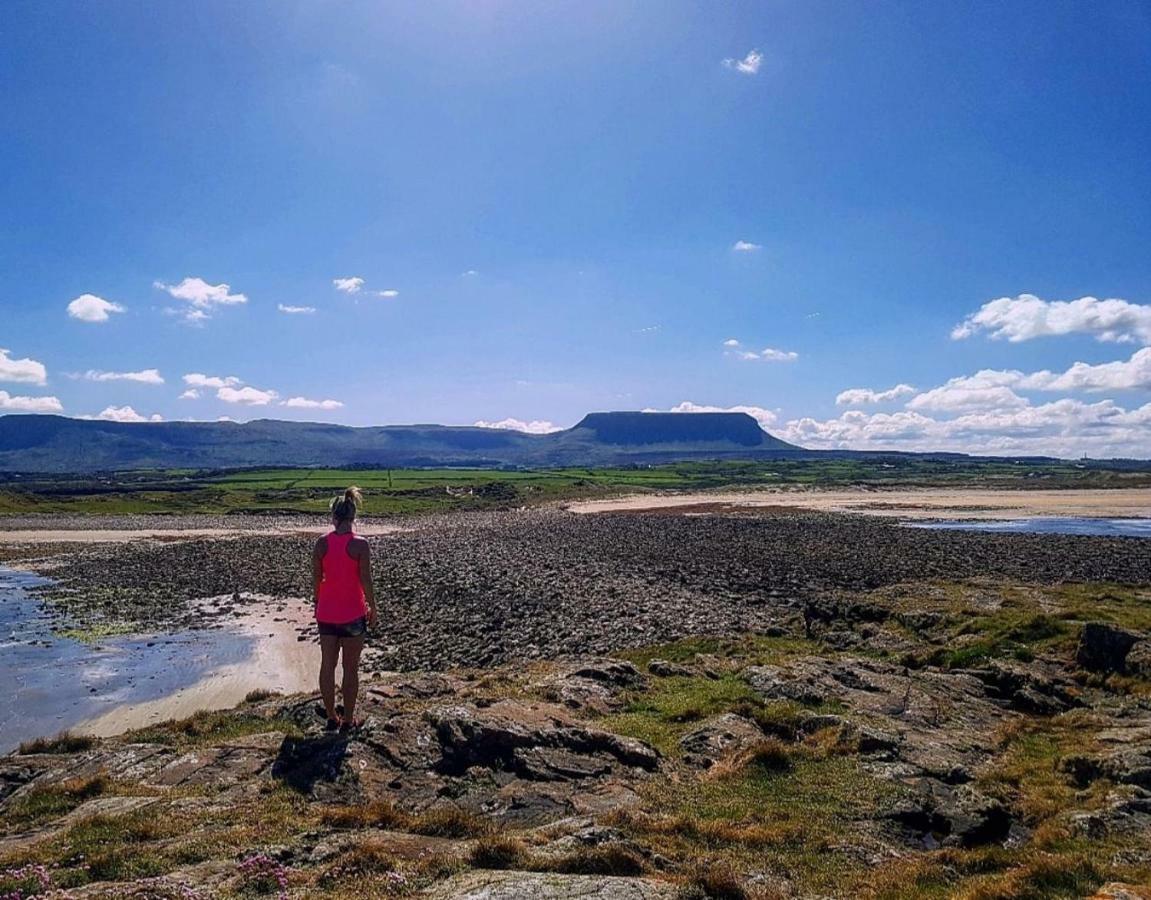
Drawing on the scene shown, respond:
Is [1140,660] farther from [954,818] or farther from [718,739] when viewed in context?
[718,739]

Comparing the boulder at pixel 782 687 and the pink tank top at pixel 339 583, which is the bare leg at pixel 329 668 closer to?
the pink tank top at pixel 339 583

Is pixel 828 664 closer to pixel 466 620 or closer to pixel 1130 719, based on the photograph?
pixel 1130 719

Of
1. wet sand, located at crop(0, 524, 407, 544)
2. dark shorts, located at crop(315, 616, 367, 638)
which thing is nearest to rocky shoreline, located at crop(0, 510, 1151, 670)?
wet sand, located at crop(0, 524, 407, 544)

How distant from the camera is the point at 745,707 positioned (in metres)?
13.3

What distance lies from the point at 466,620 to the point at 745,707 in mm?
18719

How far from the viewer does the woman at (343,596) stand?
11508 mm

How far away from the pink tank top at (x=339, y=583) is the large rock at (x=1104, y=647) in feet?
54.0

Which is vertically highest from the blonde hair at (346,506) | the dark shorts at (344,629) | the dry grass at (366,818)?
the blonde hair at (346,506)

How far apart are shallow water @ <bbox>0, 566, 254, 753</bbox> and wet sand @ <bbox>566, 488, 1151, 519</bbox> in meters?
78.4

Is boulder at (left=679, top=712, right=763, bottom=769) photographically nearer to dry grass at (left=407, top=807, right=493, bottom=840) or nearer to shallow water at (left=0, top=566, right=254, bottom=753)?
dry grass at (left=407, top=807, right=493, bottom=840)

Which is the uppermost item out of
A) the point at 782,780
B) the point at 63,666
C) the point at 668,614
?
the point at 782,780

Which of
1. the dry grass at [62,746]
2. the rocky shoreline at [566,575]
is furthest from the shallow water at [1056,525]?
the dry grass at [62,746]

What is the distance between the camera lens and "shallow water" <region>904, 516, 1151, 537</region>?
6900 cm

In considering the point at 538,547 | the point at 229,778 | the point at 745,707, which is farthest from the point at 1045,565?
the point at 229,778
